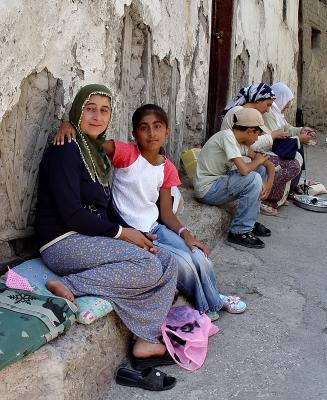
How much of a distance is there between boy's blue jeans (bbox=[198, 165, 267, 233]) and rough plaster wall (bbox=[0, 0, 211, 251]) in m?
0.69

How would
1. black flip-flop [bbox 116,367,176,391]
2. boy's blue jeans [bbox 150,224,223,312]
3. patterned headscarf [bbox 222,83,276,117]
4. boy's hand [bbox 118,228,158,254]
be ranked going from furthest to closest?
patterned headscarf [bbox 222,83,276,117] < boy's blue jeans [bbox 150,224,223,312] < boy's hand [bbox 118,228,158,254] < black flip-flop [bbox 116,367,176,391]

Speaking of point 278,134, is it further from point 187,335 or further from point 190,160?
point 187,335

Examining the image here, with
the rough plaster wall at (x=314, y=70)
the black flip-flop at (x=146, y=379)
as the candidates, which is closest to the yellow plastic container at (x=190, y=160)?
the black flip-flop at (x=146, y=379)

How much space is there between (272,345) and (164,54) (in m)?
2.34

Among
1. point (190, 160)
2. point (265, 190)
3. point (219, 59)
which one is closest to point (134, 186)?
point (265, 190)

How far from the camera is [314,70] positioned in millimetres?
10367

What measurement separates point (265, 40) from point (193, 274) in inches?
198

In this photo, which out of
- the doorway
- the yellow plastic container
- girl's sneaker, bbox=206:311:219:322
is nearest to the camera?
girl's sneaker, bbox=206:311:219:322

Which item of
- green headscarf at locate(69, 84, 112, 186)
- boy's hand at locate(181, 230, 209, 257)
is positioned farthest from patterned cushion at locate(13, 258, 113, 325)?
boy's hand at locate(181, 230, 209, 257)

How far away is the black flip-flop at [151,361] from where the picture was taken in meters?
2.47

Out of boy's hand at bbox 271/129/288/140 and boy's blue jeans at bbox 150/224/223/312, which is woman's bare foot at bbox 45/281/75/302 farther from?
boy's hand at bbox 271/129/288/140

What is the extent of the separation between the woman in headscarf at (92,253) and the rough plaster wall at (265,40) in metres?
3.87

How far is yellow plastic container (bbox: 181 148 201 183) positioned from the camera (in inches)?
184

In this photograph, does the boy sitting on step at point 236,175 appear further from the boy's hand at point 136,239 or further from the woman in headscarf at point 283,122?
the boy's hand at point 136,239
